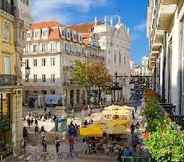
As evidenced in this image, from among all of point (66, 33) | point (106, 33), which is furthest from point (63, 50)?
point (106, 33)


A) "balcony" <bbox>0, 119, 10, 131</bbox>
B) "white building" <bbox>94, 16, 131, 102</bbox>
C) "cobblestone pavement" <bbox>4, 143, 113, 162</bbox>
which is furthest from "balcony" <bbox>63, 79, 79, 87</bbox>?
"balcony" <bbox>0, 119, 10, 131</bbox>

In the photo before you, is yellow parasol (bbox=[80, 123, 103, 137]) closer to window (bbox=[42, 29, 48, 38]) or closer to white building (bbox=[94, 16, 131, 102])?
window (bbox=[42, 29, 48, 38])

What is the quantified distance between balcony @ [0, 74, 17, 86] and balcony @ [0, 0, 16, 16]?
4.54 metres

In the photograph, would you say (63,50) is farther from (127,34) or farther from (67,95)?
(127,34)

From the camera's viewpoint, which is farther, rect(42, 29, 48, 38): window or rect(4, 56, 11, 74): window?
rect(42, 29, 48, 38): window

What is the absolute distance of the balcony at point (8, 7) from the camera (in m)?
32.6

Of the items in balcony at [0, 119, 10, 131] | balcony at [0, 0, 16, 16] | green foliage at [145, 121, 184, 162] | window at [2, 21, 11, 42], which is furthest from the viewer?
window at [2, 21, 11, 42]

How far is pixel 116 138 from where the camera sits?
3441cm

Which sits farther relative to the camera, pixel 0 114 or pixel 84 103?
pixel 84 103

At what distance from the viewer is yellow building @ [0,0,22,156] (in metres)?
32.3

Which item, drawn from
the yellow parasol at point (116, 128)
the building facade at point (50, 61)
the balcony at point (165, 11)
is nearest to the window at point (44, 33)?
the building facade at point (50, 61)

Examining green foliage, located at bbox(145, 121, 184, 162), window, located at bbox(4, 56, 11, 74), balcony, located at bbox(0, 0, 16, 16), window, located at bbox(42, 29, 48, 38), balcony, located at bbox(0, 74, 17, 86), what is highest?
window, located at bbox(42, 29, 48, 38)

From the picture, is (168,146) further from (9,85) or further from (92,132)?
(9,85)

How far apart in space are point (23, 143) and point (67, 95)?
43.0 meters
